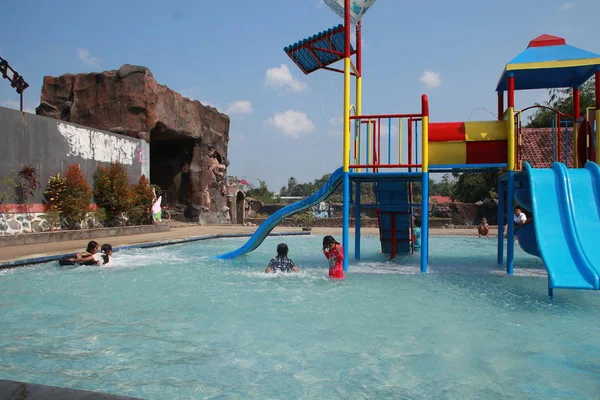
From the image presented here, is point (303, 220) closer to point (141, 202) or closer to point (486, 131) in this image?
point (141, 202)

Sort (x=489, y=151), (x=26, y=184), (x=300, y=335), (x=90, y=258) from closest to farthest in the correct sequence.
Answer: (x=300, y=335) < (x=489, y=151) < (x=90, y=258) < (x=26, y=184)

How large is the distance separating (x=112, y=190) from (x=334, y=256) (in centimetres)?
1195

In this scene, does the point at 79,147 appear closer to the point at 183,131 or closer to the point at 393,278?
the point at 183,131

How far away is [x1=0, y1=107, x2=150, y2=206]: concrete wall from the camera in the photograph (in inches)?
530

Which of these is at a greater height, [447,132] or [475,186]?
[475,186]

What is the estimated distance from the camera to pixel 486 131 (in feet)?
29.2

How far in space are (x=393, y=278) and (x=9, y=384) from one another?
665cm

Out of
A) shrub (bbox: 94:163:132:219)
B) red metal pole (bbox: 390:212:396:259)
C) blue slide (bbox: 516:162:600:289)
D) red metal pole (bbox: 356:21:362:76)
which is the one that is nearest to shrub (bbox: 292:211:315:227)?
shrub (bbox: 94:163:132:219)

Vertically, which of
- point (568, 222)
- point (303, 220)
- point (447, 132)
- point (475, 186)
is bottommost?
point (303, 220)

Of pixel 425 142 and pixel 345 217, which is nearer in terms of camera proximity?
pixel 425 142

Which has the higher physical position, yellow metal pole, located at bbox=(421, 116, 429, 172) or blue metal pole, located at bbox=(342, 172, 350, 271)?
yellow metal pole, located at bbox=(421, 116, 429, 172)

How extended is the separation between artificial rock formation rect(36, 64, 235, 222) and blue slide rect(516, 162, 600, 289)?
16929mm

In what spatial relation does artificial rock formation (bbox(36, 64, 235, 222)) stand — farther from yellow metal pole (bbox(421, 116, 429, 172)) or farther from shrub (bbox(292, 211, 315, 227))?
yellow metal pole (bbox(421, 116, 429, 172))

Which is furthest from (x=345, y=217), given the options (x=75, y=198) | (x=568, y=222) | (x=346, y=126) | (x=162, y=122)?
(x=162, y=122)
